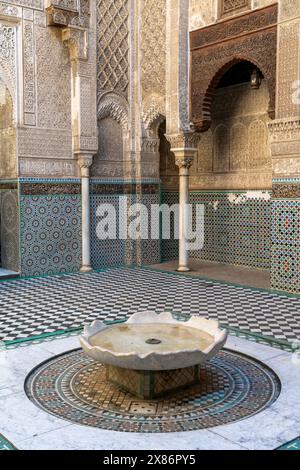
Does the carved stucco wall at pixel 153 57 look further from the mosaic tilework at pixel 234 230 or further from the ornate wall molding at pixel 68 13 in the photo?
the mosaic tilework at pixel 234 230

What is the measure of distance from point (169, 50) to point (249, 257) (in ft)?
10.5

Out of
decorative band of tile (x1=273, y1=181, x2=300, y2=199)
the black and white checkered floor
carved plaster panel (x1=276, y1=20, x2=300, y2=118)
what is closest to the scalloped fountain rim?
the black and white checkered floor

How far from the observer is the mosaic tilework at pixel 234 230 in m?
7.43

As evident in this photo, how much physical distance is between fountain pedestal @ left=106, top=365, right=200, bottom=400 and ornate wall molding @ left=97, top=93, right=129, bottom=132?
523cm

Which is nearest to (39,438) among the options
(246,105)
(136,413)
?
(136,413)

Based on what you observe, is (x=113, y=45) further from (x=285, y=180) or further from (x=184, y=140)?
(x=285, y=180)

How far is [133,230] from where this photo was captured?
7.94 metres

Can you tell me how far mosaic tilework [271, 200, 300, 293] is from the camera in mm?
Result: 5602

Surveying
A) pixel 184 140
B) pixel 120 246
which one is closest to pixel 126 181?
pixel 120 246

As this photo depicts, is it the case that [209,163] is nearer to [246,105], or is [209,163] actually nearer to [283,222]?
[246,105]

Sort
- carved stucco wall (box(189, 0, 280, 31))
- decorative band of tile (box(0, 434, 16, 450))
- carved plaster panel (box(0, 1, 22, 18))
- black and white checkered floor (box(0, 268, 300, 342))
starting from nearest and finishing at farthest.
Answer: decorative band of tile (box(0, 434, 16, 450)), black and white checkered floor (box(0, 268, 300, 342)), carved stucco wall (box(189, 0, 280, 31)), carved plaster panel (box(0, 1, 22, 18))

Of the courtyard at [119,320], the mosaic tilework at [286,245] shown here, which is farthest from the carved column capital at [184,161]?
the mosaic tilework at [286,245]

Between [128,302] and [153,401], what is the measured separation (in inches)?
103

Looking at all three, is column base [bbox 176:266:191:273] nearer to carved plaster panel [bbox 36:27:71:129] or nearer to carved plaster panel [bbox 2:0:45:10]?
carved plaster panel [bbox 36:27:71:129]
